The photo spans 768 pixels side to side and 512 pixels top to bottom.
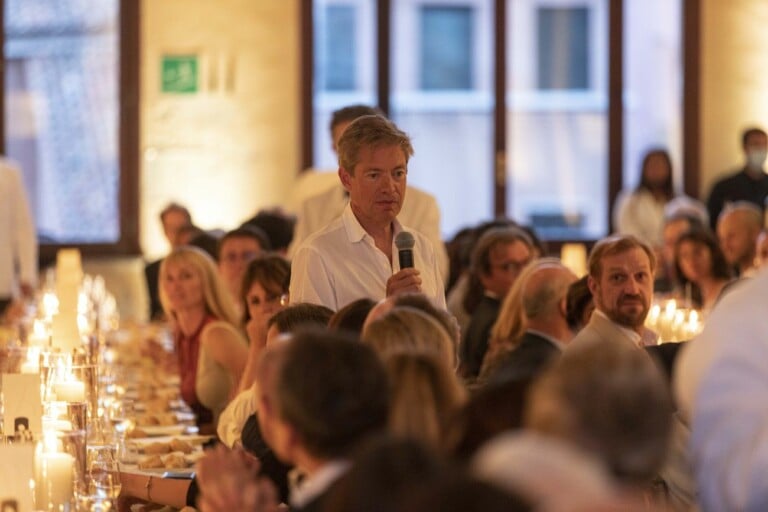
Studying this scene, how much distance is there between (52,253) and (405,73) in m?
3.02

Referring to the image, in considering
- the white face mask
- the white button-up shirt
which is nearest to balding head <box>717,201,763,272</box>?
the white face mask

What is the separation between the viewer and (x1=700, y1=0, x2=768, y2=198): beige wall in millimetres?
12867

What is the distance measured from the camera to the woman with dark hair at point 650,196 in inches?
480

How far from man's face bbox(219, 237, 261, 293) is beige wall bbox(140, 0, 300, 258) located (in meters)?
4.82

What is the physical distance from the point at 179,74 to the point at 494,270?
5977 millimetres

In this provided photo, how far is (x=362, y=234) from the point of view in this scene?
4.38 m

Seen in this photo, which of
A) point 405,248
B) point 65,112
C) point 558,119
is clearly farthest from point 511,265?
point 65,112

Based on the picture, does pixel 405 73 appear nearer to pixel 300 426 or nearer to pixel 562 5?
pixel 562 5

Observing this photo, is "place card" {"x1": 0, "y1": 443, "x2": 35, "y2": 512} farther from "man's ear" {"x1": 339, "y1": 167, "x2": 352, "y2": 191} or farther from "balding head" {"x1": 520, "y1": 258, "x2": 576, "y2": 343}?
"balding head" {"x1": 520, "y1": 258, "x2": 576, "y2": 343}

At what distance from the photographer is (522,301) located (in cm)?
566

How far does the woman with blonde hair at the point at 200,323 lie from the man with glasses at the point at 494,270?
996 millimetres

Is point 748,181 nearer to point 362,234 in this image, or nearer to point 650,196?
point 650,196

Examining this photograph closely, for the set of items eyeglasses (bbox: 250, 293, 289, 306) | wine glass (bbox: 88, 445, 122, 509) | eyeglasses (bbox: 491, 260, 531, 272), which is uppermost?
eyeglasses (bbox: 491, 260, 531, 272)

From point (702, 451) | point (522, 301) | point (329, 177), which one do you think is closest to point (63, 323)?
point (522, 301)
